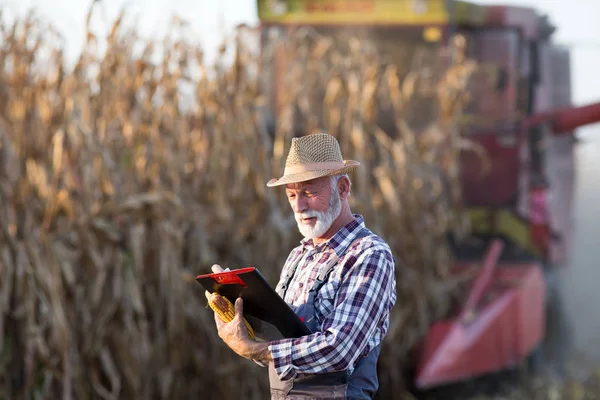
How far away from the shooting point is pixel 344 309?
7.72 ft

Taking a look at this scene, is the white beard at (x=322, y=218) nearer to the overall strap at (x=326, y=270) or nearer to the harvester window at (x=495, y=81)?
the overall strap at (x=326, y=270)

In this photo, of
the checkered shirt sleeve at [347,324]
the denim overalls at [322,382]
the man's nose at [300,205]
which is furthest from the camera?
the man's nose at [300,205]

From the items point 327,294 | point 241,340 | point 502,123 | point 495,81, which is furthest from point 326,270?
point 495,81

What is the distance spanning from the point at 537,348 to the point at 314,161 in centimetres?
504

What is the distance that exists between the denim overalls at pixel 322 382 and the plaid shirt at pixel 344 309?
20 millimetres

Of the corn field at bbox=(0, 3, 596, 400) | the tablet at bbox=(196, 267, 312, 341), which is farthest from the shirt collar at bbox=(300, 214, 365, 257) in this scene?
the corn field at bbox=(0, 3, 596, 400)

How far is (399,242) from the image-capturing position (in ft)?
20.4

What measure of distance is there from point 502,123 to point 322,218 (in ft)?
17.1

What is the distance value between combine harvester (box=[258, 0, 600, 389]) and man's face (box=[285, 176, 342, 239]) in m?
4.30

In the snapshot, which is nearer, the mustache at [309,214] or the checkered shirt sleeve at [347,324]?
the checkered shirt sleeve at [347,324]

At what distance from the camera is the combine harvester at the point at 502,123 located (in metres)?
7.23

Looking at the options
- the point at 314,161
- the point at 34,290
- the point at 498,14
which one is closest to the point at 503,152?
the point at 498,14

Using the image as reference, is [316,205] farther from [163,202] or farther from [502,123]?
[502,123]

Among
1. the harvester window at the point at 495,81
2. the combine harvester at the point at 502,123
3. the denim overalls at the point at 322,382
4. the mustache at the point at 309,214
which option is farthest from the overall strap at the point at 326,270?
the harvester window at the point at 495,81
